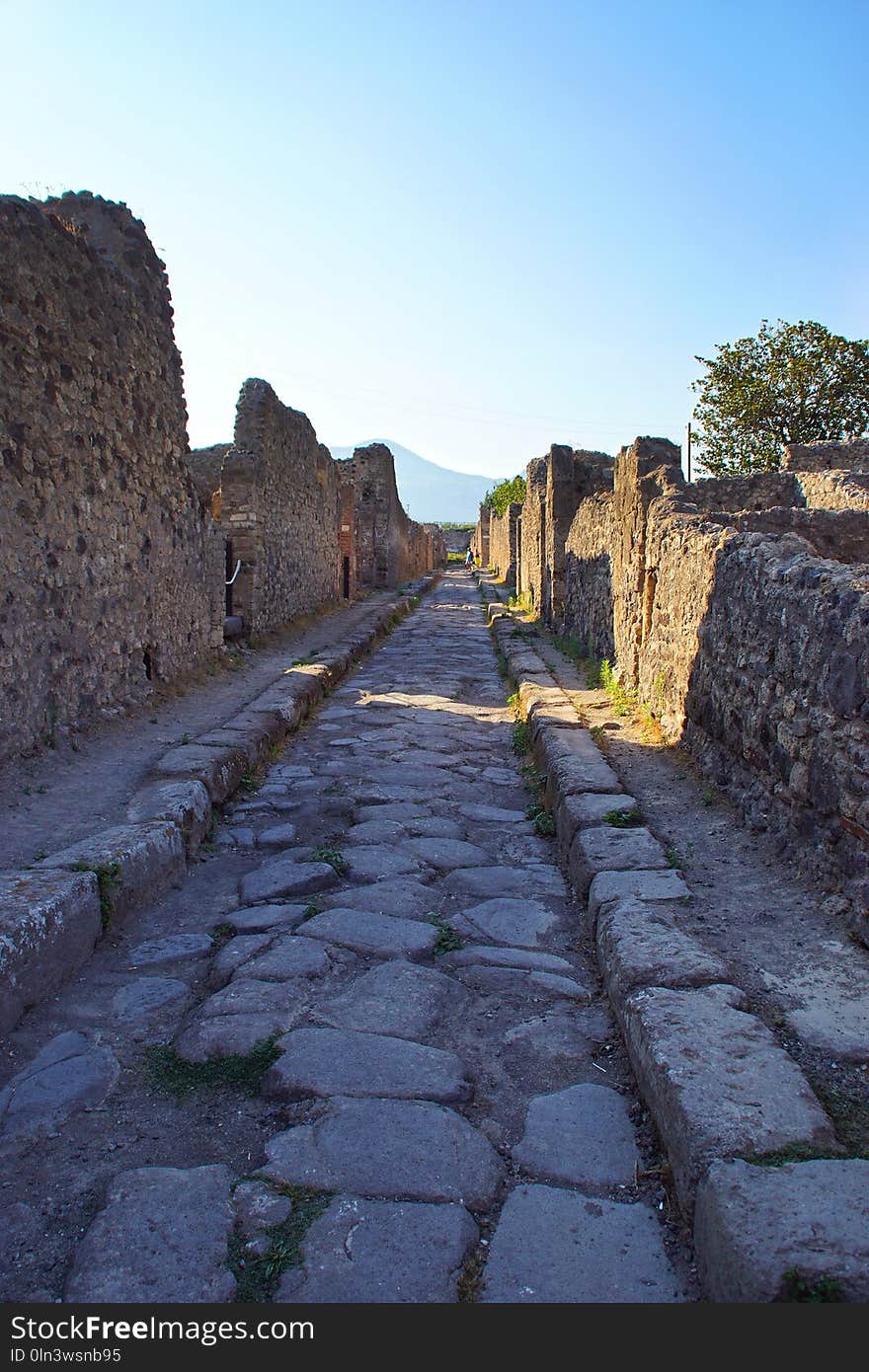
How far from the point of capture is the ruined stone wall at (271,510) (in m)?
11.4

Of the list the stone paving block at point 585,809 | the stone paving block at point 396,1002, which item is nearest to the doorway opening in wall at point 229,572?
the stone paving block at point 585,809

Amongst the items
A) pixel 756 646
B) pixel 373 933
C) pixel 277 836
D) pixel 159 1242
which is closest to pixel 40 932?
pixel 373 933

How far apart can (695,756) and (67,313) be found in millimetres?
4715

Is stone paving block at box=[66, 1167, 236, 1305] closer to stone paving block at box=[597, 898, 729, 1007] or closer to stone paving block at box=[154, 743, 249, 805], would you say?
stone paving block at box=[597, 898, 729, 1007]

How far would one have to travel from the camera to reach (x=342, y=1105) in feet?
7.23

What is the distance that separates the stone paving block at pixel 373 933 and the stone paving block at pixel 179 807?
3.34 feet

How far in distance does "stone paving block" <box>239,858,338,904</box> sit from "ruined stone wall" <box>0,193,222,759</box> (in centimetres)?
170

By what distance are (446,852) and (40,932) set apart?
74.9 inches

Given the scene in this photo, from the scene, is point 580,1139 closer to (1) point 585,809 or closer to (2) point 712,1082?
(2) point 712,1082

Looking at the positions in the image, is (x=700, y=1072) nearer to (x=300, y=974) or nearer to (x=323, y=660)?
(x=300, y=974)

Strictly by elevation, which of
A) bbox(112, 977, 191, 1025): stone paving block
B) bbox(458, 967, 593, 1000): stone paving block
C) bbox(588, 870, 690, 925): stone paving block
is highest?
bbox(588, 870, 690, 925): stone paving block

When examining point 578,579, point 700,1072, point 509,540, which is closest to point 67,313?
point 700,1072

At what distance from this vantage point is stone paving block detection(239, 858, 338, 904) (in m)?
3.70

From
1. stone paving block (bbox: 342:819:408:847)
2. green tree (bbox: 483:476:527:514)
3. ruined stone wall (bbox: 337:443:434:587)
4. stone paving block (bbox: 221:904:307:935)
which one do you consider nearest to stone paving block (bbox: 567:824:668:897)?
stone paving block (bbox: 342:819:408:847)
